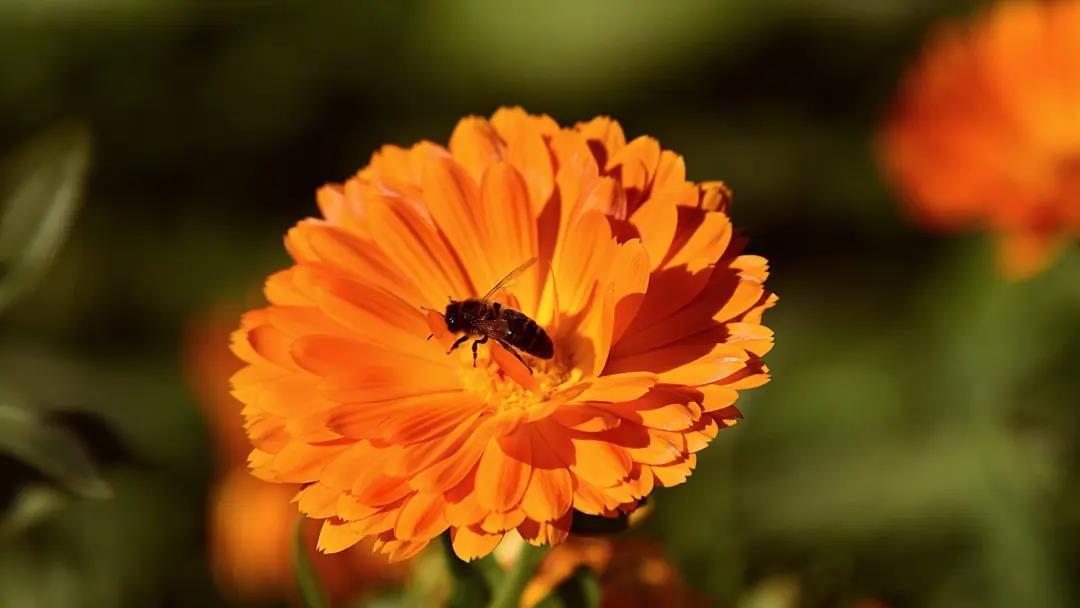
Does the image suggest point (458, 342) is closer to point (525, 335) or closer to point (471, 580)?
point (525, 335)

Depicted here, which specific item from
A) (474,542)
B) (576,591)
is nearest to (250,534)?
(576,591)

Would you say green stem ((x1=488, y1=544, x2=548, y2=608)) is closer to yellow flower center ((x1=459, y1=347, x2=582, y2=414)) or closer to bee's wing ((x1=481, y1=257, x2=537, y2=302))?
yellow flower center ((x1=459, y1=347, x2=582, y2=414))

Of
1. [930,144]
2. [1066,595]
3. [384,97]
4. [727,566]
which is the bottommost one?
[1066,595]

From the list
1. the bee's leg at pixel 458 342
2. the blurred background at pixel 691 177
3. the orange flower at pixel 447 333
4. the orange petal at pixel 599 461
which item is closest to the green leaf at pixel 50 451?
the blurred background at pixel 691 177

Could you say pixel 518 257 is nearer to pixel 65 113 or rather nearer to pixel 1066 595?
pixel 1066 595

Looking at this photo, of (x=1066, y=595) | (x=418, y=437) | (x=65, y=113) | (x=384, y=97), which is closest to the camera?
(x=418, y=437)

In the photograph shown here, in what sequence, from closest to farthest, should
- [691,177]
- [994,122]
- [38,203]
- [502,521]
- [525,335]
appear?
[502,521] < [525,335] < [38,203] < [994,122] < [691,177]

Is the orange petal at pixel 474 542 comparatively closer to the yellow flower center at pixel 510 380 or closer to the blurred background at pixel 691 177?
the yellow flower center at pixel 510 380

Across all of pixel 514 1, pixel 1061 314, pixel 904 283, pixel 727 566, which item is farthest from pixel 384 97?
pixel 727 566
